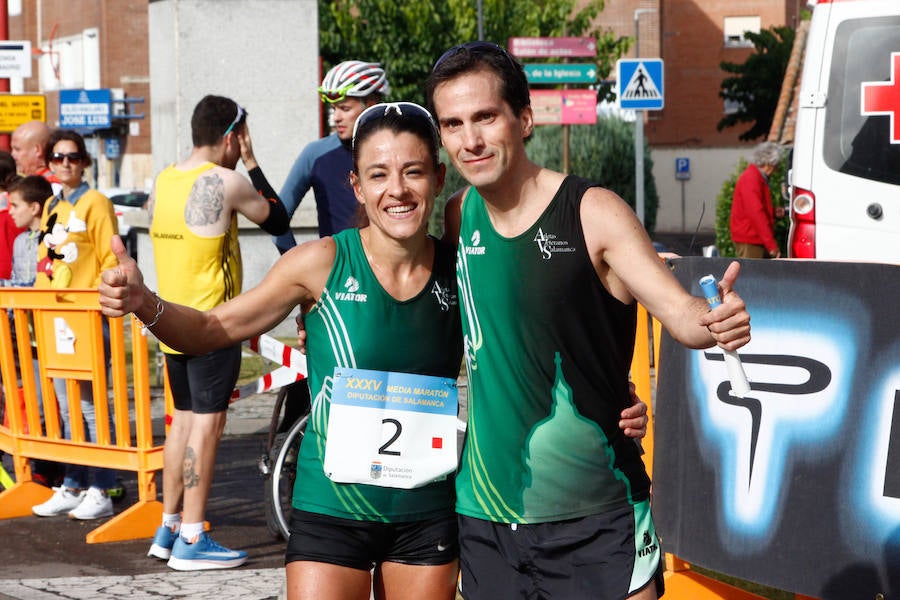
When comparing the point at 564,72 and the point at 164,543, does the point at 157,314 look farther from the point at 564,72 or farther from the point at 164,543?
the point at 564,72

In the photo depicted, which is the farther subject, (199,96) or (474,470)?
(199,96)

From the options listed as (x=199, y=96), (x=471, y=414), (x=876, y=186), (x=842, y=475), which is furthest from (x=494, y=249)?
(x=199, y=96)

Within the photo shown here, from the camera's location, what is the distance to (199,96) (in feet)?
40.2

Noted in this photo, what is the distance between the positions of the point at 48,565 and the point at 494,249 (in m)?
4.13

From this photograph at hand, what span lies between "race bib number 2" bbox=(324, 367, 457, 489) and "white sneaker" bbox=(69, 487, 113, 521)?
14.5 feet

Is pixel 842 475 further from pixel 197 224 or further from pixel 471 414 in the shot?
pixel 197 224

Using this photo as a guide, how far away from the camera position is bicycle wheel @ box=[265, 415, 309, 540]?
6613 millimetres

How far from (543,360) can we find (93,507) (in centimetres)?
491

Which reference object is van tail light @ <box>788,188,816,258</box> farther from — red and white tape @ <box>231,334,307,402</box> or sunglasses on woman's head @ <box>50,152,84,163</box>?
sunglasses on woman's head @ <box>50,152,84,163</box>

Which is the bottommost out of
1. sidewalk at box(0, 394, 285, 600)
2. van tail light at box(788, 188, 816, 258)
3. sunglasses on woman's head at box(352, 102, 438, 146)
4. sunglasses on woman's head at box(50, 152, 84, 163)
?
sidewalk at box(0, 394, 285, 600)

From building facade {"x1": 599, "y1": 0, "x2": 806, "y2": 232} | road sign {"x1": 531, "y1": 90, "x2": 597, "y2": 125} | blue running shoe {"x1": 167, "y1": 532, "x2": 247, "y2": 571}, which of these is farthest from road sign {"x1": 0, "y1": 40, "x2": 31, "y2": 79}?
building facade {"x1": 599, "y1": 0, "x2": 806, "y2": 232}

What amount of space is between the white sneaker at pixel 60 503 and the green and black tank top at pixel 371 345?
182 inches

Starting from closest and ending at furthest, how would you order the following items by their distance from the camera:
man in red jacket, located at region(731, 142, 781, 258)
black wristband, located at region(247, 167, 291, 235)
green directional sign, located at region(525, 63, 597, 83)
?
black wristband, located at region(247, 167, 291, 235) → man in red jacket, located at region(731, 142, 781, 258) → green directional sign, located at region(525, 63, 597, 83)

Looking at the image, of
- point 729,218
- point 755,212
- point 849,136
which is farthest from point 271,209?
point 729,218
